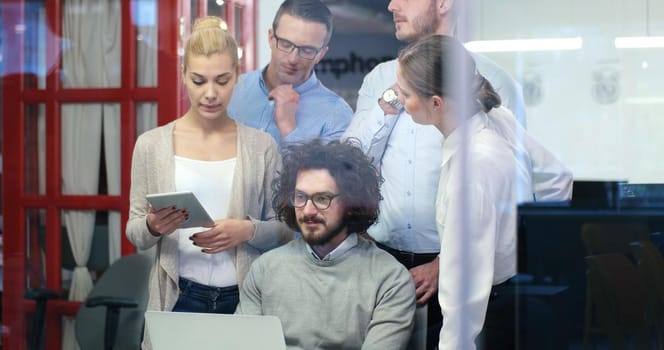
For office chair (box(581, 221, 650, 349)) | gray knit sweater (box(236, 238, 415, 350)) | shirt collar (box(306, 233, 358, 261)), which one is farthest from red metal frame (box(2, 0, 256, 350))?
office chair (box(581, 221, 650, 349))

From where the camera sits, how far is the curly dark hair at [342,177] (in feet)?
11.3

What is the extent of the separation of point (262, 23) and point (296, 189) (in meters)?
0.67

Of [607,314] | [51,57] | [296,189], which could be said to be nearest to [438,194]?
[296,189]

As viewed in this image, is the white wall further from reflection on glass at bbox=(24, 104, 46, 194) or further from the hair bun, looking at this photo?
reflection on glass at bbox=(24, 104, 46, 194)

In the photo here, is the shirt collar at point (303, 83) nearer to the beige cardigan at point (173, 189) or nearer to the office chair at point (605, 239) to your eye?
the beige cardigan at point (173, 189)

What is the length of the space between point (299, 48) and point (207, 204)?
2.32ft

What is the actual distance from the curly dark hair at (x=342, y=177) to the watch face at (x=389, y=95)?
202 millimetres

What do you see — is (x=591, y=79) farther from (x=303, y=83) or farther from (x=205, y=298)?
(x=205, y=298)

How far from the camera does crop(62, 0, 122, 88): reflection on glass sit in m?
3.92

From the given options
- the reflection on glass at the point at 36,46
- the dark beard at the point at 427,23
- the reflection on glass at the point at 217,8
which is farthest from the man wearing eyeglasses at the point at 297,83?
the reflection on glass at the point at 36,46

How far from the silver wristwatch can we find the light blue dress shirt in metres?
0.16

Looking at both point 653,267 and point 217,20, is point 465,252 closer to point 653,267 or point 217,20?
point 653,267

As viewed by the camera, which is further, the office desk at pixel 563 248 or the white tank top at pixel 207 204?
the white tank top at pixel 207 204

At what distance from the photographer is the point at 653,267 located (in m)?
3.39
